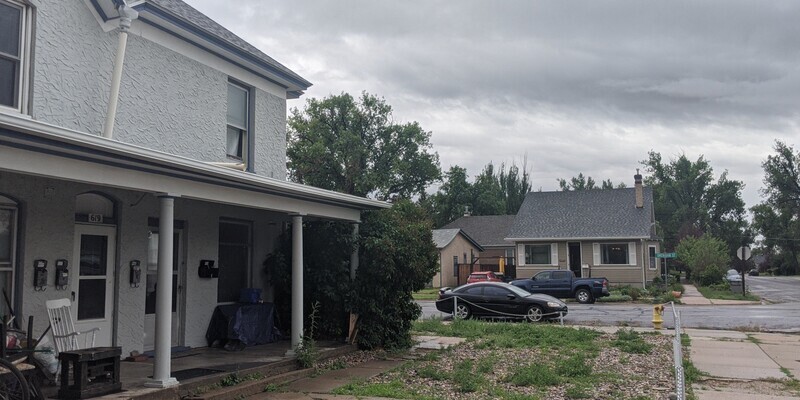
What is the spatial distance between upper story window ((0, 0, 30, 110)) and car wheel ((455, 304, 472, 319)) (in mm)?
15538

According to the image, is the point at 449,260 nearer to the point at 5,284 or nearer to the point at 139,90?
the point at 139,90

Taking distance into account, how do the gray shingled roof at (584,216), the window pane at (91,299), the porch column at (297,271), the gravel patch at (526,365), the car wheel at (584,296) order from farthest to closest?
1. the gray shingled roof at (584,216)
2. the car wheel at (584,296)
3. the porch column at (297,271)
4. the window pane at (91,299)
5. the gravel patch at (526,365)

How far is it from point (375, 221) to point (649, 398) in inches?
270

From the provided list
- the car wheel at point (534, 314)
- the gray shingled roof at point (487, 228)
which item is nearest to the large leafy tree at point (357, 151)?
the gray shingled roof at point (487, 228)

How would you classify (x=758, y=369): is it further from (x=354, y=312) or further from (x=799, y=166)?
(x=799, y=166)

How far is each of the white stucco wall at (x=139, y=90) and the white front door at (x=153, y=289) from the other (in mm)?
1652

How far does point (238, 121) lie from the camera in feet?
43.8

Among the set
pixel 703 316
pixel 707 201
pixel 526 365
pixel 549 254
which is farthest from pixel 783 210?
pixel 526 365

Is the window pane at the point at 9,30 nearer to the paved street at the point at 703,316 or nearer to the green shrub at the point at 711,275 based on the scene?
the paved street at the point at 703,316

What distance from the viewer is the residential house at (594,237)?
3969 cm

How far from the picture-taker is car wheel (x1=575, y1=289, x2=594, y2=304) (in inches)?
1144

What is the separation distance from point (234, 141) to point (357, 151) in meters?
39.2

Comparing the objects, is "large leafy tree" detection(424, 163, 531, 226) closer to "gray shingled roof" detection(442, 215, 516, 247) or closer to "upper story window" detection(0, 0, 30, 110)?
"gray shingled roof" detection(442, 215, 516, 247)

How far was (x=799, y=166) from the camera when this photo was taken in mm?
78125
